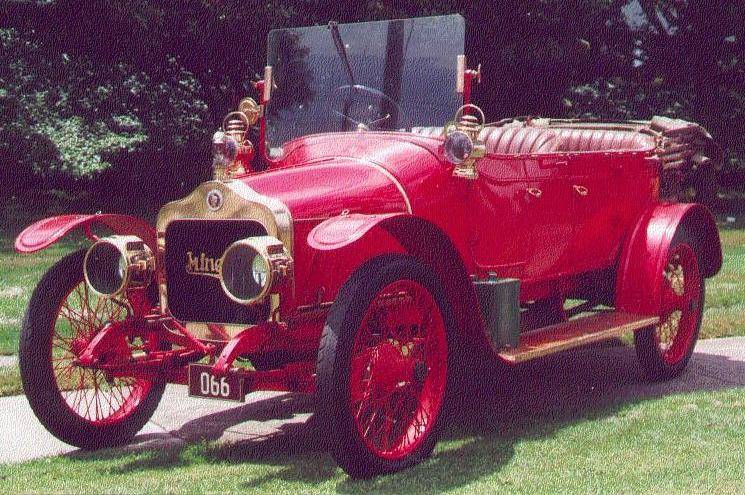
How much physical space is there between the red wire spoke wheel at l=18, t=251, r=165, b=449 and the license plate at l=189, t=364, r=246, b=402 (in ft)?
1.84

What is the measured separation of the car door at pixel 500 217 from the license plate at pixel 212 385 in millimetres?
1552

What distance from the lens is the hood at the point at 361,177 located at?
4812mm

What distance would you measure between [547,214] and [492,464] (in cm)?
165

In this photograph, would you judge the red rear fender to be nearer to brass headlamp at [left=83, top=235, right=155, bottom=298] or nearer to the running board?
the running board

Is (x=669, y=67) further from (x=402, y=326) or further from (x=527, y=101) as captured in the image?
(x=402, y=326)

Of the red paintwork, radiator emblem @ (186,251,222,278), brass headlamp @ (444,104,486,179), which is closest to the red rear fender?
the red paintwork

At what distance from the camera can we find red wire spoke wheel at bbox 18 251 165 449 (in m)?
4.82

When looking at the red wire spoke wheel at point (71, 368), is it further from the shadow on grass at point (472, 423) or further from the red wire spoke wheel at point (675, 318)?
the red wire spoke wheel at point (675, 318)

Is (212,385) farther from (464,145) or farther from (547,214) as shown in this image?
(547,214)

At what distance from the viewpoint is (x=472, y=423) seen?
5469 millimetres

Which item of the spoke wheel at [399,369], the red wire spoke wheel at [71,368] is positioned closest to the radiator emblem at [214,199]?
the red wire spoke wheel at [71,368]

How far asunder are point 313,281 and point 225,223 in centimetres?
46

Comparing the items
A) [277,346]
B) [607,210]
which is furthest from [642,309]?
[277,346]

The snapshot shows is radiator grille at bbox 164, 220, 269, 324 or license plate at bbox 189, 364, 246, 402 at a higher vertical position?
radiator grille at bbox 164, 220, 269, 324
